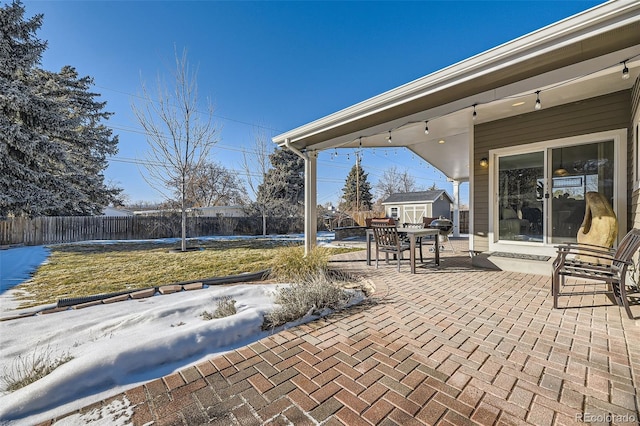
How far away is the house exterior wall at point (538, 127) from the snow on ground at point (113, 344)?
383 centimetres

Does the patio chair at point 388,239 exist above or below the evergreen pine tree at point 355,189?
below

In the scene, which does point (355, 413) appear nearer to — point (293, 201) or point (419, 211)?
point (419, 211)

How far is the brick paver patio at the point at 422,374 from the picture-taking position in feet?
4.66

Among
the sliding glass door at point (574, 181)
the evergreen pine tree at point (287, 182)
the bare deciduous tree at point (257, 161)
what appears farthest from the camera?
the evergreen pine tree at point (287, 182)

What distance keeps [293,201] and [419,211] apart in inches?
336

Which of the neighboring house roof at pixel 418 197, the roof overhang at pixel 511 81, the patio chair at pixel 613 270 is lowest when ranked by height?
the patio chair at pixel 613 270

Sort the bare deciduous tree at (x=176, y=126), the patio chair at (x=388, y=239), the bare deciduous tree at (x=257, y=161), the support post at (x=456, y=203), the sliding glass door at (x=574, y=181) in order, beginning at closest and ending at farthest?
the sliding glass door at (x=574, y=181), the patio chair at (x=388, y=239), the bare deciduous tree at (x=176, y=126), the support post at (x=456, y=203), the bare deciduous tree at (x=257, y=161)

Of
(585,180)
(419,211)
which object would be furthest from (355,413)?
(419,211)

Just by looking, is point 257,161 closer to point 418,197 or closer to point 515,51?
point 418,197

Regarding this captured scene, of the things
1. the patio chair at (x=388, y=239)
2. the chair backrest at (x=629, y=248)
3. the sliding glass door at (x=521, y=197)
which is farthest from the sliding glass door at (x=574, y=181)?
the patio chair at (x=388, y=239)

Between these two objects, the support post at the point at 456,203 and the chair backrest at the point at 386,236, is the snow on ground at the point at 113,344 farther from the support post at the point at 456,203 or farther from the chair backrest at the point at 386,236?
the support post at the point at 456,203

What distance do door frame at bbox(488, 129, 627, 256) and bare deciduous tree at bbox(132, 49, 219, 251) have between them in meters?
8.53

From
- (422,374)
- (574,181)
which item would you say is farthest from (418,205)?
(422,374)

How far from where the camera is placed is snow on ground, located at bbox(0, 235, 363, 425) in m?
1.49
